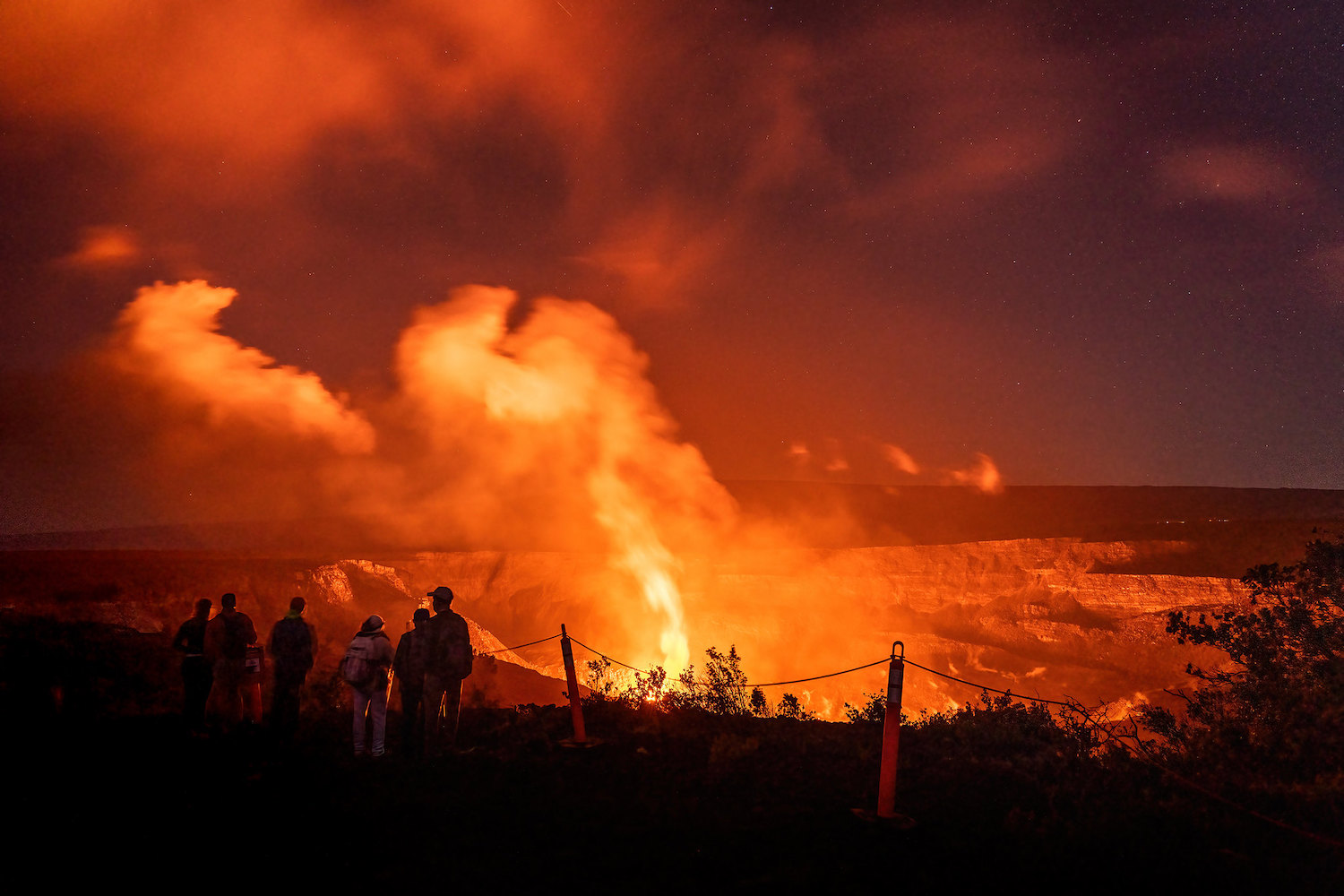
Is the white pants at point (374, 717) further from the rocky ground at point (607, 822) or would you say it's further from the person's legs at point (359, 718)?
the rocky ground at point (607, 822)

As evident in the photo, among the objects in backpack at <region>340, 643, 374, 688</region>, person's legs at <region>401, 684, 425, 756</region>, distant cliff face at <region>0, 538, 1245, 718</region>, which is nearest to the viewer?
backpack at <region>340, 643, 374, 688</region>

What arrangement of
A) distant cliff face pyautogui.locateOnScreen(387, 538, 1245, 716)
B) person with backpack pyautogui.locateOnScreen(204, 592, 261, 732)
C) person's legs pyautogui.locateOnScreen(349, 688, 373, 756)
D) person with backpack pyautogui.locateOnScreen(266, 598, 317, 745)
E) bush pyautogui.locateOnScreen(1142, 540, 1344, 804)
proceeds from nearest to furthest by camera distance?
bush pyautogui.locateOnScreen(1142, 540, 1344, 804)
person's legs pyautogui.locateOnScreen(349, 688, 373, 756)
person with backpack pyautogui.locateOnScreen(266, 598, 317, 745)
person with backpack pyautogui.locateOnScreen(204, 592, 261, 732)
distant cliff face pyautogui.locateOnScreen(387, 538, 1245, 716)

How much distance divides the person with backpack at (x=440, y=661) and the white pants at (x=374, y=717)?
59 cm

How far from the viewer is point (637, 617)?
4809 centimetres

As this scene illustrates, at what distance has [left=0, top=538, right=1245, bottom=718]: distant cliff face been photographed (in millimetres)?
32156

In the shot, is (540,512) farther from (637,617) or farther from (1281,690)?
(1281,690)

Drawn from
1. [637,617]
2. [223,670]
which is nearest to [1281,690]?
[223,670]

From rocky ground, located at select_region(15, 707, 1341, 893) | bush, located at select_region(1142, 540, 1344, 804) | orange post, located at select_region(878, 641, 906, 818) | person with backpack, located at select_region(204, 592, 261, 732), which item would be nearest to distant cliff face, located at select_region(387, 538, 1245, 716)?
bush, located at select_region(1142, 540, 1344, 804)

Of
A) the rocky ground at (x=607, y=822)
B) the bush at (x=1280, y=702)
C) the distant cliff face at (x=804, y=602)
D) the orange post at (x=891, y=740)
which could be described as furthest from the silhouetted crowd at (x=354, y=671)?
the distant cliff face at (x=804, y=602)

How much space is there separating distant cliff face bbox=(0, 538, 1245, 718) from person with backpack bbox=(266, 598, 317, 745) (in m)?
19.5

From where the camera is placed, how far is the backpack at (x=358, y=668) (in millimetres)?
10008

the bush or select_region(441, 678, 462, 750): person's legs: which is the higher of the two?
the bush

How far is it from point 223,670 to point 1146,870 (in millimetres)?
11889

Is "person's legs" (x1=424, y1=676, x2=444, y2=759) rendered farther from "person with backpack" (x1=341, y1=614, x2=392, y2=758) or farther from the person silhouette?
the person silhouette
